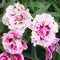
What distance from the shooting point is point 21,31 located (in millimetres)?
950

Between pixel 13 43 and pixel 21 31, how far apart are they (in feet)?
0.18

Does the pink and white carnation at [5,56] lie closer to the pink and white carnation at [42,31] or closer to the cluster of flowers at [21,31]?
the cluster of flowers at [21,31]

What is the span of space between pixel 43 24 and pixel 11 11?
13 centimetres

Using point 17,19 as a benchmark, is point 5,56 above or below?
below

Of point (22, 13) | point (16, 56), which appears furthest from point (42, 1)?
point (16, 56)

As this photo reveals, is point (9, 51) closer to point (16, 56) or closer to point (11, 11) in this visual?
point (16, 56)

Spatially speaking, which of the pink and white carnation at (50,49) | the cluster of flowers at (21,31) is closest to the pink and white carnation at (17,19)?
the cluster of flowers at (21,31)

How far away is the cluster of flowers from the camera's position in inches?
36.6

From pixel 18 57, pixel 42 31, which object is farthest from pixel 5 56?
pixel 42 31

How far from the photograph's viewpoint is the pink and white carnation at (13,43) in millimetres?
928

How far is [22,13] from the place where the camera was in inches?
37.8

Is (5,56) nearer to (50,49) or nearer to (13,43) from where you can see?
(13,43)

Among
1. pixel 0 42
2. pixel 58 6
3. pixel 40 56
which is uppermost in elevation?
pixel 58 6

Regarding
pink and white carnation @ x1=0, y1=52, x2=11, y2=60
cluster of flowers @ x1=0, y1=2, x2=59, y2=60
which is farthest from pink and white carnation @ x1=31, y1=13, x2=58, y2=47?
pink and white carnation @ x1=0, y1=52, x2=11, y2=60
